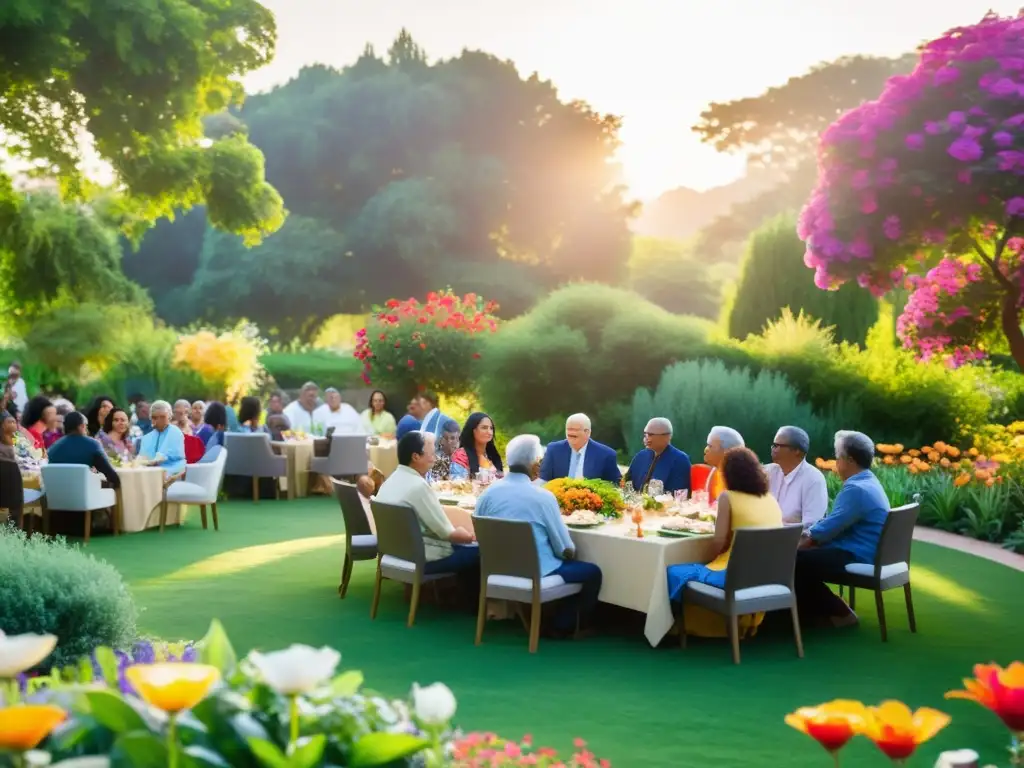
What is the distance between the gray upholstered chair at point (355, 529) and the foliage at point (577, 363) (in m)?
8.29

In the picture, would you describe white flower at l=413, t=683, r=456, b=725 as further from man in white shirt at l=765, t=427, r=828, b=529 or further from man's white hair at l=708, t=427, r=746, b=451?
man's white hair at l=708, t=427, r=746, b=451

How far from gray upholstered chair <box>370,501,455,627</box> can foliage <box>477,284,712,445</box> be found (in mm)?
9010

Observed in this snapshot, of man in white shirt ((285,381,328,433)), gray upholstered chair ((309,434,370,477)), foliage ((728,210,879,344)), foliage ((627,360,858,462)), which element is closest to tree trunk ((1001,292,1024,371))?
foliage ((627,360,858,462))

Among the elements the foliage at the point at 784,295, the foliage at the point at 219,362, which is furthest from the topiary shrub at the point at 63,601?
the foliage at the point at 784,295

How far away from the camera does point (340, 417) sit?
16297mm

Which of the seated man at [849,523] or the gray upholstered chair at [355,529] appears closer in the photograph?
the seated man at [849,523]

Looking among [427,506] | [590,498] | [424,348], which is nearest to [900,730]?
[427,506]

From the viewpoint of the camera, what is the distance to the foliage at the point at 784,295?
1998 centimetres

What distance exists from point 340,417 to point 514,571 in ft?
31.8

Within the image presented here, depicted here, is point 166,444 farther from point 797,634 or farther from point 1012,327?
point 1012,327

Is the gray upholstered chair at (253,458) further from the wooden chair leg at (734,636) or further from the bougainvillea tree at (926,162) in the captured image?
the wooden chair leg at (734,636)

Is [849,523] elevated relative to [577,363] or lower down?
lower down

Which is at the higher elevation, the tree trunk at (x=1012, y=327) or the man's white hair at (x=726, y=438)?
the tree trunk at (x=1012, y=327)

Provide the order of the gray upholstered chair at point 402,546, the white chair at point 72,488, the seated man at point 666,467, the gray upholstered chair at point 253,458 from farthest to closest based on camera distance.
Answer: the gray upholstered chair at point 253,458 < the white chair at point 72,488 < the seated man at point 666,467 < the gray upholstered chair at point 402,546
